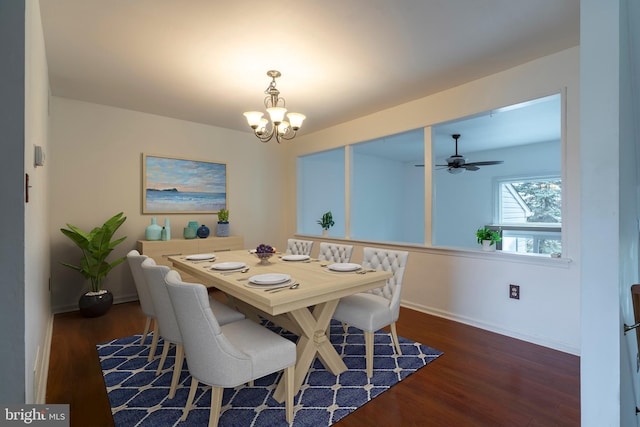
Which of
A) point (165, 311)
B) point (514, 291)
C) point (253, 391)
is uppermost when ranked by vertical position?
point (165, 311)

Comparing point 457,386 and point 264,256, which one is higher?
point 264,256

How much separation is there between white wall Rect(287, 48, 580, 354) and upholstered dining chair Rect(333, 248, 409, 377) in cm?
106

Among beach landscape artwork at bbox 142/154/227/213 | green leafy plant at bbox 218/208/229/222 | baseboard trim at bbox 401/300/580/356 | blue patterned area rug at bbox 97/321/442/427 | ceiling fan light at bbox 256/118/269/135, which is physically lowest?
blue patterned area rug at bbox 97/321/442/427

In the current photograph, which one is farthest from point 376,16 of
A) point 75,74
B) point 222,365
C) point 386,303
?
point 75,74

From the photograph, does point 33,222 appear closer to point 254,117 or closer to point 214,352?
point 214,352

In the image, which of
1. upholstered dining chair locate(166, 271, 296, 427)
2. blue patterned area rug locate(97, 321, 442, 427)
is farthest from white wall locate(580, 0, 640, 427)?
upholstered dining chair locate(166, 271, 296, 427)

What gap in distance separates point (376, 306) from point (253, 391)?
1.05 m

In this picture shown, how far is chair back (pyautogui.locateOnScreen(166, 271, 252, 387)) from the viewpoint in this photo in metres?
1.52

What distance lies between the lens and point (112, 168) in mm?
4008

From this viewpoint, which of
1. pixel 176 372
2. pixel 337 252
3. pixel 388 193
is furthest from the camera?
pixel 388 193

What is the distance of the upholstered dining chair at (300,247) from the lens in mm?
3576

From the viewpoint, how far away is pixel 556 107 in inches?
151

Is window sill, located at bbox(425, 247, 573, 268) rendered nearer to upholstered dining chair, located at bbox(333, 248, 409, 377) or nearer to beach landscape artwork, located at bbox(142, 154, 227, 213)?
upholstered dining chair, located at bbox(333, 248, 409, 377)

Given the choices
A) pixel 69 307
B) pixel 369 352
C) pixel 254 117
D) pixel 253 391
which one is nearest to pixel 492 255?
pixel 369 352
